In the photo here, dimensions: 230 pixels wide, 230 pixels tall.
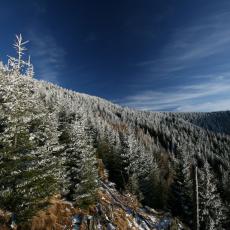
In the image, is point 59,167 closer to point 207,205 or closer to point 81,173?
point 81,173

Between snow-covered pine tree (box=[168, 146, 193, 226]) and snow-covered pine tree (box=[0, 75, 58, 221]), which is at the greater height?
snow-covered pine tree (box=[0, 75, 58, 221])

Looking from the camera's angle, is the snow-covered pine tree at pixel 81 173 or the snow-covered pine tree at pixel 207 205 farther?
the snow-covered pine tree at pixel 207 205

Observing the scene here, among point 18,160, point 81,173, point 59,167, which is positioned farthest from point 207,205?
point 18,160

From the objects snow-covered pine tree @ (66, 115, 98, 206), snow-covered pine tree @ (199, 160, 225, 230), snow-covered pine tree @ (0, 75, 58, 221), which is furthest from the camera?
snow-covered pine tree @ (199, 160, 225, 230)

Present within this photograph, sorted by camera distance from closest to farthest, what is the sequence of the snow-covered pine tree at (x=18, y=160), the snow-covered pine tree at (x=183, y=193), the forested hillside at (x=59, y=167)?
1. the snow-covered pine tree at (x=18, y=160)
2. the forested hillside at (x=59, y=167)
3. the snow-covered pine tree at (x=183, y=193)

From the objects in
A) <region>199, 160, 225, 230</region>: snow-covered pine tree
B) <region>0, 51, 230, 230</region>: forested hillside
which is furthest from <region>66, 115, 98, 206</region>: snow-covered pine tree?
<region>199, 160, 225, 230</region>: snow-covered pine tree

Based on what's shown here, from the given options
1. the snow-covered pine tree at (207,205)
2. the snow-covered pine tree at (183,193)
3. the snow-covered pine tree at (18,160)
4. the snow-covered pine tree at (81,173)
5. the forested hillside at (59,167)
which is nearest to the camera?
the snow-covered pine tree at (18,160)

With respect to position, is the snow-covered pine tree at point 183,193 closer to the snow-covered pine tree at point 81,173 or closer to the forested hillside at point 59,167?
the forested hillside at point 59,167

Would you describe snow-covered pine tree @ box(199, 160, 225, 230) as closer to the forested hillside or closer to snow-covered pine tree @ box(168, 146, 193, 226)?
the forested hillside

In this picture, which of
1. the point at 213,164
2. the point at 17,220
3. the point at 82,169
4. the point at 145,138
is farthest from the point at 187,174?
the point at 145,138

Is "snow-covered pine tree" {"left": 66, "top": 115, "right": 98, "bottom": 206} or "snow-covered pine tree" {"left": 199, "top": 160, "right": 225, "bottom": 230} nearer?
"snow-covered pine tree" {"left": 66, "top": 115, "right": 98, "bottom": 206}

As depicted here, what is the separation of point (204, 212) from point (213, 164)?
406 feet

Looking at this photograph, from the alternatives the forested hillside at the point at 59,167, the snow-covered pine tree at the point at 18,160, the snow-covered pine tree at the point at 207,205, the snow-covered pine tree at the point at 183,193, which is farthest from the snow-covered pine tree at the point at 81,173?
the snow-covered pine tree at the point at 183,193

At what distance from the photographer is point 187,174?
47750mm
